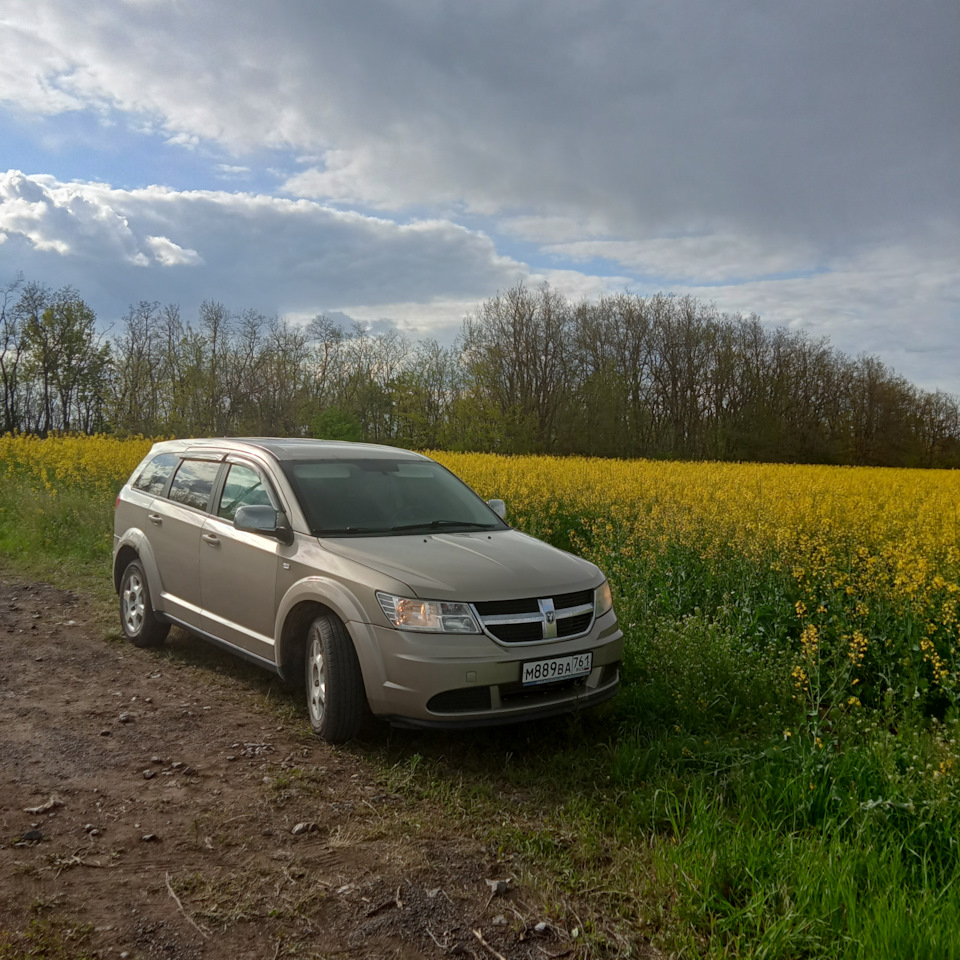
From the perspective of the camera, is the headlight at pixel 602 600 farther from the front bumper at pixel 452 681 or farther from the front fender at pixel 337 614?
the front fender at pixel 337 614

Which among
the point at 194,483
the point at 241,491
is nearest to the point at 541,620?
the point at 241,491

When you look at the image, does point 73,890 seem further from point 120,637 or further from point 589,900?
point 120,637

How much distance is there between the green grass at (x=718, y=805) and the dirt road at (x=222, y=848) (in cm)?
24

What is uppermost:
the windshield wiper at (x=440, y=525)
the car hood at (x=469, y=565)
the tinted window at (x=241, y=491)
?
the tinted window at (x=241, y=491)

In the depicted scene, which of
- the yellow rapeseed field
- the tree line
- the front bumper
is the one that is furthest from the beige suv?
the tree line

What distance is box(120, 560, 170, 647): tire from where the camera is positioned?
669 cm

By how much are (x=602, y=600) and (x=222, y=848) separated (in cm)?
244

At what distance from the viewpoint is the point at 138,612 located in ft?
22.6

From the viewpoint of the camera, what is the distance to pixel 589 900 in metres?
3.16

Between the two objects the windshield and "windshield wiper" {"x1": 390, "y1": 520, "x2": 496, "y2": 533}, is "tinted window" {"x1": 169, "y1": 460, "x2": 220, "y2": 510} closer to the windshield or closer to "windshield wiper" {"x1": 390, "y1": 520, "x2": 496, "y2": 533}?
the windshield

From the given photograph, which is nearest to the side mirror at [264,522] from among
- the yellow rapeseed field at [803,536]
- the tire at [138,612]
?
the tire at [138,612]

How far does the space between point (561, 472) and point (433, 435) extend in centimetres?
3189

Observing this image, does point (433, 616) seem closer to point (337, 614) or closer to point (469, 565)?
point (469, 565)

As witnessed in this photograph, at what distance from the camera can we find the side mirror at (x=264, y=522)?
5023 millimetres
